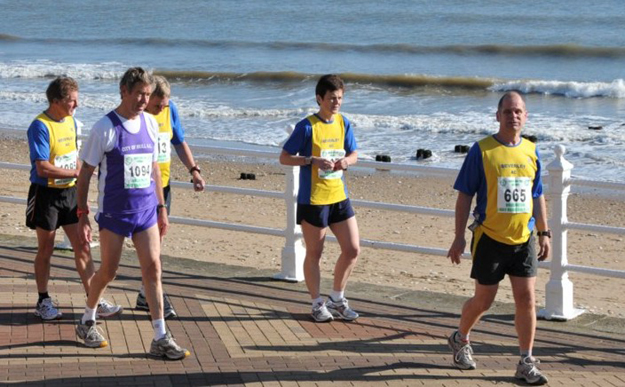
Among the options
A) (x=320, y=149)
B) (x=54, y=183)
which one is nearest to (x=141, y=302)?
(x=54, y=183)

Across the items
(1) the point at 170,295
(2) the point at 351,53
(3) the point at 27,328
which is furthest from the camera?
(2) the point at 351,53

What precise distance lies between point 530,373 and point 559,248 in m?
2.09

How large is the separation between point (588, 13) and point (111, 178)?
1897 inches

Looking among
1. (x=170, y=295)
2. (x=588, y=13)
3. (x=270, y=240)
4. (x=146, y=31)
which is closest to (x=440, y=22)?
(x=588, y=13)

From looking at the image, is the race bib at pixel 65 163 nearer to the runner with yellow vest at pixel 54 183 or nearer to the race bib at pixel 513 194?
the runner with yellow vest at pixel 54 183

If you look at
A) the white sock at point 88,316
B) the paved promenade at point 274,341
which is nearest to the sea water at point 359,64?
the paved promenade at point 274,341

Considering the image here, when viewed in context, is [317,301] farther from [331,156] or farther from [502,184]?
[502,184]

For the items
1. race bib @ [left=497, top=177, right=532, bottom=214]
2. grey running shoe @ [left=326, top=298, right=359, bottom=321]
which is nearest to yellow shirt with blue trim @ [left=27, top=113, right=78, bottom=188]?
grey running shoe @ [left=326, top=298, right=359, bottom=321]

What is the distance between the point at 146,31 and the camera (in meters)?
55.0

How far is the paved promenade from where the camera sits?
269 inches

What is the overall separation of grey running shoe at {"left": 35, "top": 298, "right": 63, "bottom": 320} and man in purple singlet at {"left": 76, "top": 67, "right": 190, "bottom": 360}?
923mm

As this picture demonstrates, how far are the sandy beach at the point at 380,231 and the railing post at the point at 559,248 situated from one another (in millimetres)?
1835

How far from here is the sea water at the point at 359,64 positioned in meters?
25.5

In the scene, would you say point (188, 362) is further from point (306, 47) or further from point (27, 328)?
point (306, 47)
